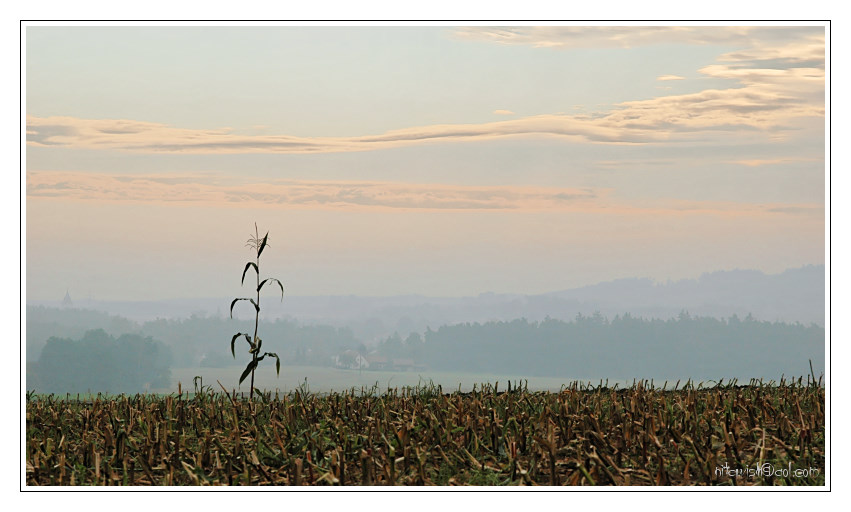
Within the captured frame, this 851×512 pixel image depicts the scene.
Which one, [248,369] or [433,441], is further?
[248,369]

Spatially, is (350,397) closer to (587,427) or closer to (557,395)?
(557,395)

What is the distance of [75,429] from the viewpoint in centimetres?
599

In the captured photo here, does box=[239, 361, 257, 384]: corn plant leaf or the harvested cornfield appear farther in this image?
box=[239, 361, 257, 384]: corn plant leaf

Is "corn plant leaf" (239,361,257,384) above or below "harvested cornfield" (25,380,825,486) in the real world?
above

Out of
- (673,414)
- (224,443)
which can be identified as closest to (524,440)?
(673,414)

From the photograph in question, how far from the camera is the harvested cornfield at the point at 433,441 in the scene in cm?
456

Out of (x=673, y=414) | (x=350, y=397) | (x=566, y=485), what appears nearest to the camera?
(x=566, y=485)

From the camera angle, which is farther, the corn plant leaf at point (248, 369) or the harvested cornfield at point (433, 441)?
the corn plant leaf at point (248, 369)

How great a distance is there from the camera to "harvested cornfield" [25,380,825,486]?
4562 mm

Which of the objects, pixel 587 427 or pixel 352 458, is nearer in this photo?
pixel 352 458

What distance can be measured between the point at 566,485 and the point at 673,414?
1.83 m

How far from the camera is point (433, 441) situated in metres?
5.14

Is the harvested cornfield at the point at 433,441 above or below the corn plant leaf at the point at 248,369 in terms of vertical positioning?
below
